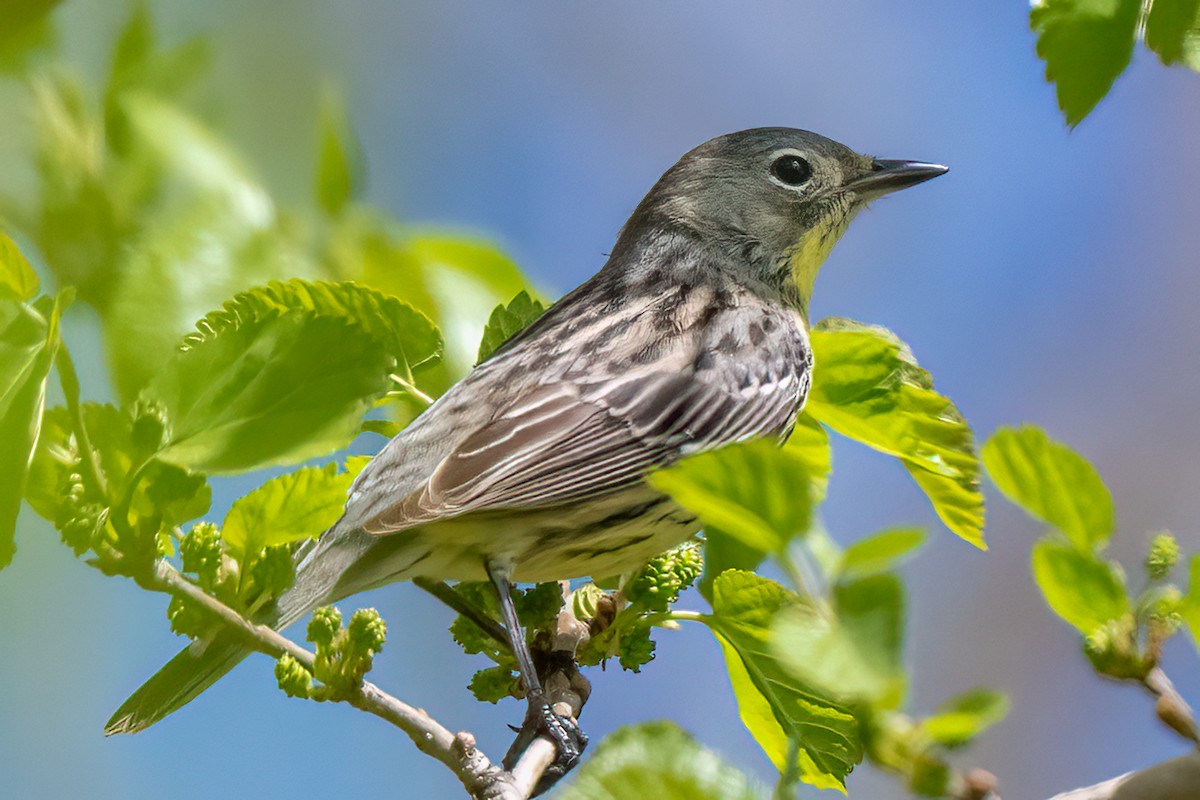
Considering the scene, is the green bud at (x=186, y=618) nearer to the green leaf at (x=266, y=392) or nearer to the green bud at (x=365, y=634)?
the green bud at (x=365, y=634)

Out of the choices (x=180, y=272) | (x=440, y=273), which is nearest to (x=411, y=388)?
(x=440, y=273)

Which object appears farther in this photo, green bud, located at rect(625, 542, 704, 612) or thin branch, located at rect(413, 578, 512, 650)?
thin branch, located at rect(413, 578, 512, 650)

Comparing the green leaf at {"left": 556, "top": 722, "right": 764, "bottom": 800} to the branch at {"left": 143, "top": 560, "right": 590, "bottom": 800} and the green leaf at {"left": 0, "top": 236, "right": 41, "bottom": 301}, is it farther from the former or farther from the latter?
the green leaf at {"left": 0, "top": 236, "right": 41, "bottom": 301}

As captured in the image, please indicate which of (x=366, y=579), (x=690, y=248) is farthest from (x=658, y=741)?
(x=690, y=248)

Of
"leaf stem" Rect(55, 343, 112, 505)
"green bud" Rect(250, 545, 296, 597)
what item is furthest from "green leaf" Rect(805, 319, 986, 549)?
"leaf stem" Rect(55, 343, 112, 505)

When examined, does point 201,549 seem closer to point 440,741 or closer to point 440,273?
point 440,741

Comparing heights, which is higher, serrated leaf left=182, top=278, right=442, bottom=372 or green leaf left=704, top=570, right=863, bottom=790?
serrated leaf left=182, top=278, right=442, bottom=372

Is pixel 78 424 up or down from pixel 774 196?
down

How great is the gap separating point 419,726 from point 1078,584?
1.03 m

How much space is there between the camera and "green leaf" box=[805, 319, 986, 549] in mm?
2016

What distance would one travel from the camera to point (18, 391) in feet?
3.65

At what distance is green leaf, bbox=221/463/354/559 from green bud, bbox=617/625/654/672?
1.14 meters

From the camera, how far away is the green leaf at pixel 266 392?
1.22 m

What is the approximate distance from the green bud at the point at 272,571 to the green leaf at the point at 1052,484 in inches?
35.2
